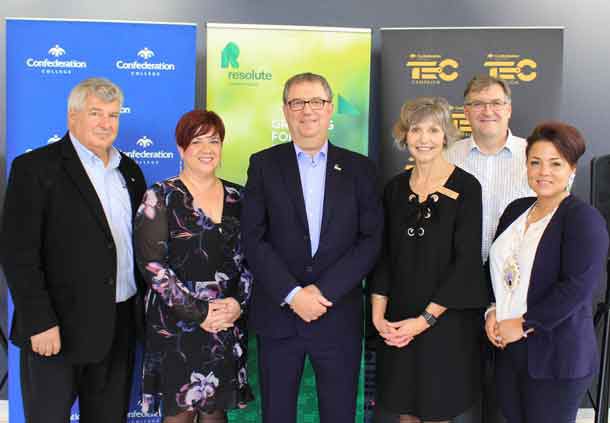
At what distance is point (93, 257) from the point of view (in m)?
2.26

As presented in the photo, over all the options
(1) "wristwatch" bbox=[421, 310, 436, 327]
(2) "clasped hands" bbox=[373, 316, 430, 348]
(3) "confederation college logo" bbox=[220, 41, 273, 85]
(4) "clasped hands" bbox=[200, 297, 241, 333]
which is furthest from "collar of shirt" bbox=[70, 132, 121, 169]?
(1) "wristwatch" bbox=[421, 310, 436, 327]

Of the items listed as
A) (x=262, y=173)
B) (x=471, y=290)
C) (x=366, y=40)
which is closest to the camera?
(x=471, y=290)

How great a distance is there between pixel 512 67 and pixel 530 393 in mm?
2093

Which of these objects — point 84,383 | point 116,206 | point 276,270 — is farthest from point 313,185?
point 84,383

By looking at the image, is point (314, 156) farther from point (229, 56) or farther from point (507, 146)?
point (229, 56)

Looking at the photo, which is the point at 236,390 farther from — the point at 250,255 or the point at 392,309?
the point at 392,309

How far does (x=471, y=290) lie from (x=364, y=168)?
67cm

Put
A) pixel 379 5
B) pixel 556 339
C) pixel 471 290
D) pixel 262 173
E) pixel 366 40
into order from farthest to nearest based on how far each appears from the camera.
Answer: pixel 379 5 → pixel 366 40 → pixel 262 173 → pixel 471 290 → pixel 556 339

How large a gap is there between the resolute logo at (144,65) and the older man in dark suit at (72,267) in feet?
3.14

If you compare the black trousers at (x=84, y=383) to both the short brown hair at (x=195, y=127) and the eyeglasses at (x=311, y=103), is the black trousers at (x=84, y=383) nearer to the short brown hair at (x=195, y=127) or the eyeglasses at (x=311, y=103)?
the short brown hair at (x=195, y=127)

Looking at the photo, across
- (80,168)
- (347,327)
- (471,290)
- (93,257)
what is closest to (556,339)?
(471,290)

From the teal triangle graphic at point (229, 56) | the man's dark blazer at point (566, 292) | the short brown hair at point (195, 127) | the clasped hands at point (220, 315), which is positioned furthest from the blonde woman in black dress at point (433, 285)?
the teal triangle graphic at point (229, 56)

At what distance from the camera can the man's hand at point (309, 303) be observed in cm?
224

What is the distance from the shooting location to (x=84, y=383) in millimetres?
2375
